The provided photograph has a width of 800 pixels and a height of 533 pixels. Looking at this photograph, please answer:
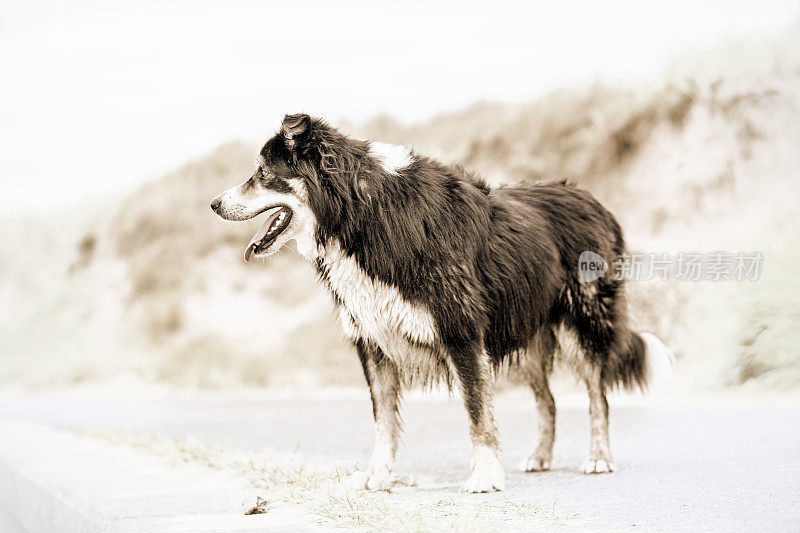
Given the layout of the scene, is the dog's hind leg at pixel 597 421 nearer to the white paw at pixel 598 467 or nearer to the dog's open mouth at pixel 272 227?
the white paw at pixel 598 467

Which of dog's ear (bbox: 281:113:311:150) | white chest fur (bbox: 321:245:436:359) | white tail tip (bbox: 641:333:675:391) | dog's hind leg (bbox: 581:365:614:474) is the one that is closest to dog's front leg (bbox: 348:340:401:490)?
white chest fur (bbox: 321:245:436:359)

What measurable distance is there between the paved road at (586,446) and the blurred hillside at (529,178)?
8.54 ft

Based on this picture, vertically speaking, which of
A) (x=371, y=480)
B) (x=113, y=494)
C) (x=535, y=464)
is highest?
(x=535, y=464)

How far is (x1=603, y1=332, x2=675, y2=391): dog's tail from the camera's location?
22.4 feet

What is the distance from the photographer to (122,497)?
17.0 feet

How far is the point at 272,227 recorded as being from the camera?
18.5ft

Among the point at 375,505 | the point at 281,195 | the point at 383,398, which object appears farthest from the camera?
the point at 383,398

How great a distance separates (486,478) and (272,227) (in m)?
2.07

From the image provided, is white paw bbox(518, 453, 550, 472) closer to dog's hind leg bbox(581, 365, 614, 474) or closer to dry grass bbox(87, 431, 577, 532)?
dog's hind leg bbox(581, 365, 614, 474)

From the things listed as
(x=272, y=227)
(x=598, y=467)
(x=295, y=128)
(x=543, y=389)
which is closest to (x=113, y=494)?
(x=272, y=227)

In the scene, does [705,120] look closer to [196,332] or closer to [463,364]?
[196,332]

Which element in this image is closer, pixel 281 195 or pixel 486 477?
pixel 486 477

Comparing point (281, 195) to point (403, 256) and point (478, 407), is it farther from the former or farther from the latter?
point (478, 407)

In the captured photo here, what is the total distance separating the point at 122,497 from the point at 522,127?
57.7 feet
